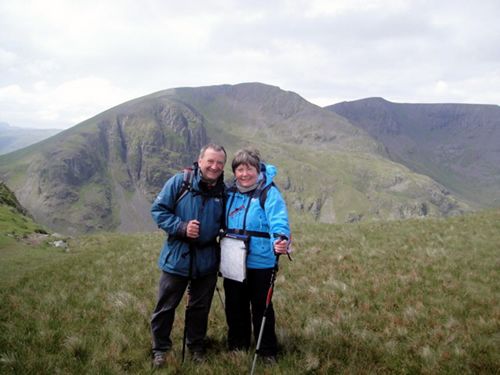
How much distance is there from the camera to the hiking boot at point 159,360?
6433mm

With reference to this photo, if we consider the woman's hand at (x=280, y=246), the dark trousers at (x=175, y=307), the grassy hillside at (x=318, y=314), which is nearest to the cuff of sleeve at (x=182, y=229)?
the dark trousers at (x=175, y=307)

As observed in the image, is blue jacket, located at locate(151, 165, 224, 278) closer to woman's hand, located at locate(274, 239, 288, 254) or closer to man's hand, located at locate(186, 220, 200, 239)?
man's hand, located at locate(186, 220, 200, 239)

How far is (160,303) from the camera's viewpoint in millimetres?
6793

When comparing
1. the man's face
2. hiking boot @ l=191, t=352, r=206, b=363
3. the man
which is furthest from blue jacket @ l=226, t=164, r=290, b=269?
hiking boot @ l=191, t=352, r=206, b=363

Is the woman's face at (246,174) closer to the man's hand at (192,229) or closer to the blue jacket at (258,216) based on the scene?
the blue jacket at (258,216)

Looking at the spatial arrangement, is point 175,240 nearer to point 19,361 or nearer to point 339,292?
point 19,361

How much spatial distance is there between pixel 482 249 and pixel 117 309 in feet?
39.2

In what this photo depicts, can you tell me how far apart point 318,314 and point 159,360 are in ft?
11.9

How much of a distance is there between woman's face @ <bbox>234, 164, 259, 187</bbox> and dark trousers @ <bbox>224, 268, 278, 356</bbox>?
4.96 ft

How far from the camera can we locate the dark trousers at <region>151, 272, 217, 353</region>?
672cm

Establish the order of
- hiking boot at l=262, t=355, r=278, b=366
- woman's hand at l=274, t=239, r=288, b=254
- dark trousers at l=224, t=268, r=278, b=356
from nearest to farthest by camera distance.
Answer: woman's hand at l=274, t=239, r=288, b=254 < hiking boot at l=262, t=355, r=278, b=366 < dark trousers at l=224, t=268, r=278, b=356

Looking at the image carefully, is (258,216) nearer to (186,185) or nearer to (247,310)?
(186,185)

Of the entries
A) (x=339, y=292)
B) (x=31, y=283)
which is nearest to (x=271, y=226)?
(x=339, y=292)

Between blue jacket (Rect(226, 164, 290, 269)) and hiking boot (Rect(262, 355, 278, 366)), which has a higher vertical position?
blue jacket (Rect(226, 164, 290, 269))
